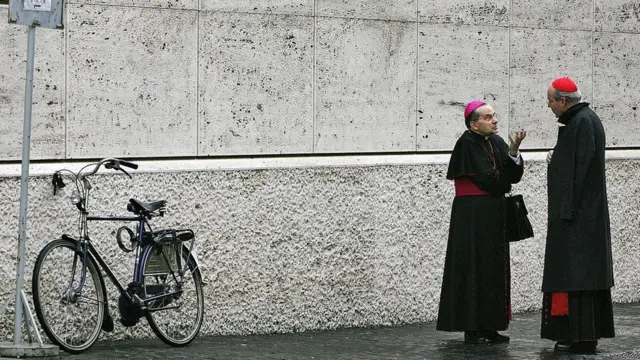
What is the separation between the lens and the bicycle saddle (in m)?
8.98

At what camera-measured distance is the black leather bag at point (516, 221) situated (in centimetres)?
963

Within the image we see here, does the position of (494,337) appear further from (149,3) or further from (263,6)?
(149,3)

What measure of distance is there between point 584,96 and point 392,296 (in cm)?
270

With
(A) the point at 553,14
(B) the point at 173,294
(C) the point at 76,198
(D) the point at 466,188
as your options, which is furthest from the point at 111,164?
(A) the point at 553,14

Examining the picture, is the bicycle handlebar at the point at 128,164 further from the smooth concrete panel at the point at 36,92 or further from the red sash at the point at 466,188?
the red sash at the point at 466,188

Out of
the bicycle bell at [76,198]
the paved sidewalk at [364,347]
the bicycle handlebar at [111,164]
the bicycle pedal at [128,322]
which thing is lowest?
the paved sidewalk at [364,347]

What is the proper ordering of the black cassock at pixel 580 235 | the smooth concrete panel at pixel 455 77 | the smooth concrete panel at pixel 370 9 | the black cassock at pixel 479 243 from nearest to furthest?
the black cassock at pixel 580 235 < the black cassock at pixel 479 243 < the smooth concrete panel at pixel 370 9 < the smooth concrete panel at pixel 455 77

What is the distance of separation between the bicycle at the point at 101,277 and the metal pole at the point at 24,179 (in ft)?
0.44

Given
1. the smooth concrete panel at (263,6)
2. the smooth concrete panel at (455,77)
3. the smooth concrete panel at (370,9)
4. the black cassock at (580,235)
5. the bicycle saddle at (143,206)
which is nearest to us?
the bicycle saddle at (143,206)

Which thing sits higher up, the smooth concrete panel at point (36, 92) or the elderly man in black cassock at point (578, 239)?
the smooth concrete panel at point (36, 92)

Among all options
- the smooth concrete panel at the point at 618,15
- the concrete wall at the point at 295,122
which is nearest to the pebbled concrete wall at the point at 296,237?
the concrete wall at the point at 295,122

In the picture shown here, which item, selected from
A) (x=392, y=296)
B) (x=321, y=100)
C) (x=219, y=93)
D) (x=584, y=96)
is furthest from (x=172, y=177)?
(x=584, y=96)

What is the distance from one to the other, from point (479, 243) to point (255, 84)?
6.53 feet

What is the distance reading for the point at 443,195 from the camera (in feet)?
36.1
